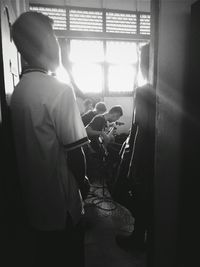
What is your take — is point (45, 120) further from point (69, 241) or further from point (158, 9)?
point (158, 9)

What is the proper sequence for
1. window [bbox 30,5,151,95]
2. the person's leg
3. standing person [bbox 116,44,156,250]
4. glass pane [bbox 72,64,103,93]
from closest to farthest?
standing person [bbox 116,44,156,250] < the person's leg < window [bbox 30,5,151,95] < glass pane [bbox 72,64,103,93]

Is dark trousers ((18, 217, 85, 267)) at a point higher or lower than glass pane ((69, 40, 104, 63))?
lower

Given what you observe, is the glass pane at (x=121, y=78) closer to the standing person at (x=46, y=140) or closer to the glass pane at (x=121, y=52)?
the glass pane at (x=121, y=52)

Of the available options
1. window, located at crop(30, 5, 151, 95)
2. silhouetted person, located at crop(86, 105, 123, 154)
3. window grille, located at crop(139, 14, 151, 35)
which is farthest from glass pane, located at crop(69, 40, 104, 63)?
silhouetted person, located at crop(86, 105, 123, 154)

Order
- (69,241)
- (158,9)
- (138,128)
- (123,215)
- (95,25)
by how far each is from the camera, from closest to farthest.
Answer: (69,241) < (158,9) < (138,128) < (123,215) < (95,25)

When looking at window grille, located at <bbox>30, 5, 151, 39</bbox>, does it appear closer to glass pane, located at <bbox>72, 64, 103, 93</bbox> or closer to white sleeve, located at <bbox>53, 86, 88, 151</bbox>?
glass pane, located at <bbox>72, 64, 103, 93</bbox>

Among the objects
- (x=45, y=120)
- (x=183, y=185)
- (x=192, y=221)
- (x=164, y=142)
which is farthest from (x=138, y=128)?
(x=45, y=120)

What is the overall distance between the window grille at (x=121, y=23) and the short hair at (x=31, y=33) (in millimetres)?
5776

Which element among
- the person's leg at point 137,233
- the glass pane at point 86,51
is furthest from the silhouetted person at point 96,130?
the glass pane at point 86,51

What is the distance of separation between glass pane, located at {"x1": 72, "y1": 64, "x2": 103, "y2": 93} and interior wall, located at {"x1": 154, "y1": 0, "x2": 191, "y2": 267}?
527 centimetres

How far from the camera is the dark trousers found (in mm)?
1454

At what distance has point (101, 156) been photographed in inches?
192

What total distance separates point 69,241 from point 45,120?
77cm

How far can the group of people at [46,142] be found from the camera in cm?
132
